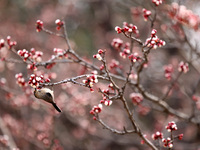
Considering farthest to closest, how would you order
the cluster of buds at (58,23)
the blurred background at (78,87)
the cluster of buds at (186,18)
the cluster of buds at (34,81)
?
1. the blurred background at (78,87)
2. the cluster of buds at (186,18)
3. the cluster of buds at (58,23)
4. the cluster of buds at (34,81)

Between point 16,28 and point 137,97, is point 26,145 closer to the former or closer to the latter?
point 137,97

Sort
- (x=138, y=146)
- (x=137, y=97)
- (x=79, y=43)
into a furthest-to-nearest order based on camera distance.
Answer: (x=79, y=43), (x=138, y=146), (x=137, y=97)

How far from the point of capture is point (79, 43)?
13.4 meters

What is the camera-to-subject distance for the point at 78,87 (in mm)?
7832

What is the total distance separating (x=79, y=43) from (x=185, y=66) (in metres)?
9.95

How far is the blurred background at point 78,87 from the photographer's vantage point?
5.51 m

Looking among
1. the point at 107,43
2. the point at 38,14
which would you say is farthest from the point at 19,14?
the point at 107,43

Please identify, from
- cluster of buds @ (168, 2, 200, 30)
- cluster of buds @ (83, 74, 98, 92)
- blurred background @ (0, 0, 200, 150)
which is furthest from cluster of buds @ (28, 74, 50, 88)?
cluster of buds @ (168, 2, 200, 30)

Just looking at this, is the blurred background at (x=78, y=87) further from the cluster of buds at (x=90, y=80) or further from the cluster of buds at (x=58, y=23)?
the cluster of buds at (x=90, y=80)

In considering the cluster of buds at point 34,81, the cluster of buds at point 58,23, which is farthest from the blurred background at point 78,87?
the cluster of buds at point 34,81

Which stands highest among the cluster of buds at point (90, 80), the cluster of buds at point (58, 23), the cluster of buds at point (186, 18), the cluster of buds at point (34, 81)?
the cluster of buds at point (186, 18)

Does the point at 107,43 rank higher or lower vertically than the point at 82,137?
higher

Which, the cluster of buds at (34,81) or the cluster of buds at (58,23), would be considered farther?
the cluster of buds at (58,23)

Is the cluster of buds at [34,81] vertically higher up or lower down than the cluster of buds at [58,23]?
lower down
